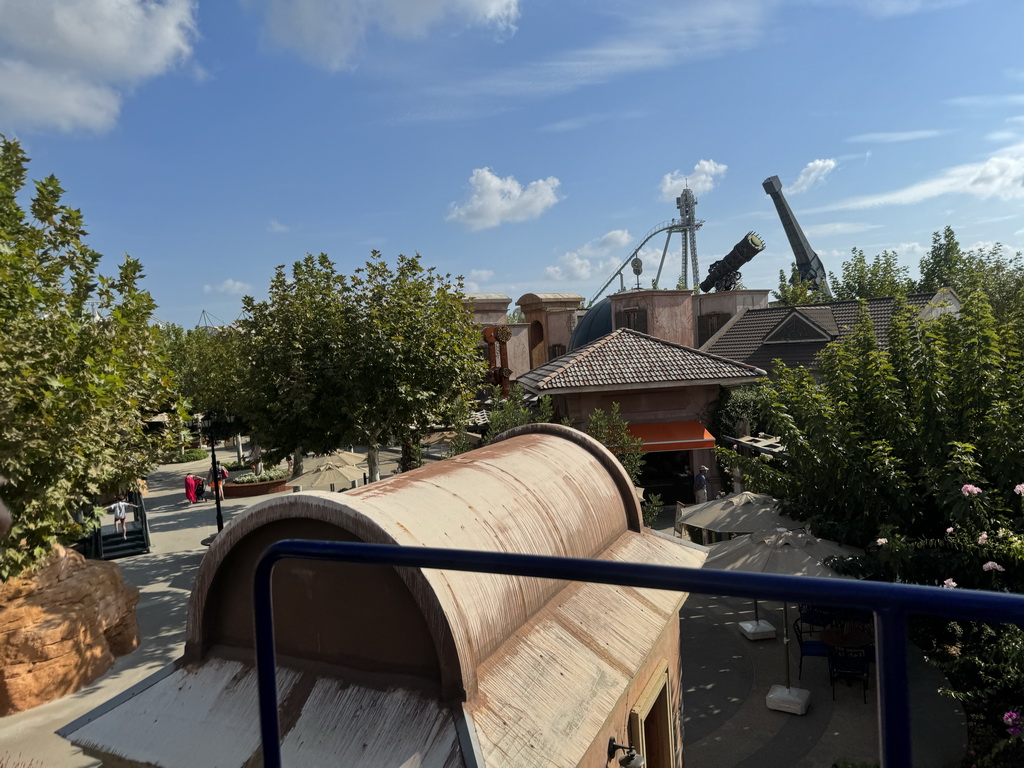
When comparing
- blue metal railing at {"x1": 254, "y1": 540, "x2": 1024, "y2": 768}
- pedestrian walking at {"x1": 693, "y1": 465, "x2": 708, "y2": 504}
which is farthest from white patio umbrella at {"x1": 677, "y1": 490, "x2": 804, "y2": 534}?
blue metal railing at {"x1": 254, "y1": 540, "x2": 1024, "y2": 768}

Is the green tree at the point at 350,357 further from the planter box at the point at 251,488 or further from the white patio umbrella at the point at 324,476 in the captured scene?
the planter box at the point at 251,488

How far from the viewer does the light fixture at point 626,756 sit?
169 inches

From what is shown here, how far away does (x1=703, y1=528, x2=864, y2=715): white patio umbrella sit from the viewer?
9.05m

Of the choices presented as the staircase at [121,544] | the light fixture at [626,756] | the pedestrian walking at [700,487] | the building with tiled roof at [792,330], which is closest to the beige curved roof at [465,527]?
the light fixture at [626,756]

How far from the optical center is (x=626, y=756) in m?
4.41

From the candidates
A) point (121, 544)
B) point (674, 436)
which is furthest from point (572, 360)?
point (121, 544)

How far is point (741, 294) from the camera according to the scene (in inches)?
1688

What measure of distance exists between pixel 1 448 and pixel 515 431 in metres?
5.59

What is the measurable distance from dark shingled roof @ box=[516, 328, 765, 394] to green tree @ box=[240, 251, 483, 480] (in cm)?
637

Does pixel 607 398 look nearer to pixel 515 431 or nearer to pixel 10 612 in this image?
pixel 515 431

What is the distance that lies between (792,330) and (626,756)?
93.2 feet

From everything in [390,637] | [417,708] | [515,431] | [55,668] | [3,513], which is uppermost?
[3,513]

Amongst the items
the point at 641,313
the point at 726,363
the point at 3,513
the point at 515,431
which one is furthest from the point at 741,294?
the point at 3,513

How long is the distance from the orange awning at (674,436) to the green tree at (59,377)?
12982mm
